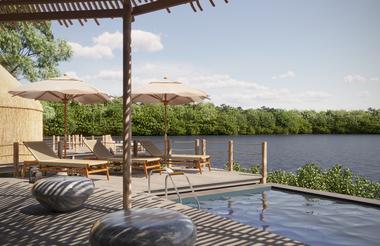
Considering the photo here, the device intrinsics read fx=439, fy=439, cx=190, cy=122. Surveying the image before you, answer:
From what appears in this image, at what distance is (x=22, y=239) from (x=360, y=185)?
9.04 m

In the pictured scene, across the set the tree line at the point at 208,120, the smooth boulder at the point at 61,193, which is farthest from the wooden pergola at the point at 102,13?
the tree line at the point at 208,120

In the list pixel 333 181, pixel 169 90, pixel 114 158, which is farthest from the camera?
pixel 333 181

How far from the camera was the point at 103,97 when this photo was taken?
12.4 meters

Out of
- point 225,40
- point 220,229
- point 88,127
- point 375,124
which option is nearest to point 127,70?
point 220,229

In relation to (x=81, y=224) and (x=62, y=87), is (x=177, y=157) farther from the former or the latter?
(x=81, y=224)

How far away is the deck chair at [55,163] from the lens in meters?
10.3

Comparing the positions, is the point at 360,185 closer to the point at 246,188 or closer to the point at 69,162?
the point at 246,188

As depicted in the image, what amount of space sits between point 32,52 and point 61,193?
2011cm

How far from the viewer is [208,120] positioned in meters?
70.1

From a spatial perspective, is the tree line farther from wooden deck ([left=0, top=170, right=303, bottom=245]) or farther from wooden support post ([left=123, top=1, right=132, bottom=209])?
wooden support post ([left=123, top=1, right=132, bottom=209])

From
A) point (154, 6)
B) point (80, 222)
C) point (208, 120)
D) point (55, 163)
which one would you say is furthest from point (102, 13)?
point (208, 120)

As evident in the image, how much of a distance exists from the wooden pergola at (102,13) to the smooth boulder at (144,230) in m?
2.38

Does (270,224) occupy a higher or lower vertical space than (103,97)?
lower

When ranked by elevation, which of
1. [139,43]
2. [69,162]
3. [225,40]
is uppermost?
[139,43]
